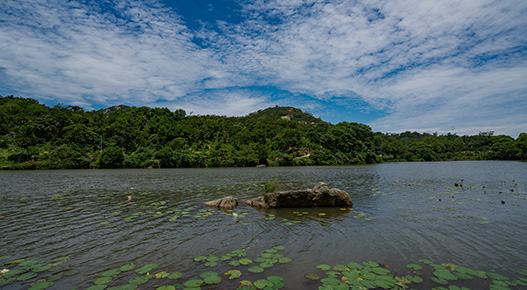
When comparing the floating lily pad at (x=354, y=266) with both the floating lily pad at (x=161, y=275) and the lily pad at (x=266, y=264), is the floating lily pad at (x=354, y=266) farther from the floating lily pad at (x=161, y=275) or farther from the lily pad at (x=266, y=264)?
the floating lily pad at (x=161, y=275)

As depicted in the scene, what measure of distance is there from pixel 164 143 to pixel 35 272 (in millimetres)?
78960

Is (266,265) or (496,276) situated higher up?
(496,276)

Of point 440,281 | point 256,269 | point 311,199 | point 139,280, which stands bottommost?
point 139,280

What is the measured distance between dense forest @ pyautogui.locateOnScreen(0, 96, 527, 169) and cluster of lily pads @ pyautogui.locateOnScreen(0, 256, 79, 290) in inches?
2413

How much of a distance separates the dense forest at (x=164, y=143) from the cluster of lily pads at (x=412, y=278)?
61.9m

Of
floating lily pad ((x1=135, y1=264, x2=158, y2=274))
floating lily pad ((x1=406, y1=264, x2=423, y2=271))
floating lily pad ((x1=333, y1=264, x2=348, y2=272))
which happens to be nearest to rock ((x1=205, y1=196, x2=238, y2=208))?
floating lily pad ((x1=135, y1=264, x2=158, y2=274))

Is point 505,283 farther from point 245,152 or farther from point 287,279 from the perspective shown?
point 245,152

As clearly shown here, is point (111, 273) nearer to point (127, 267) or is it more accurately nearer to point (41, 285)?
point (127, 267)

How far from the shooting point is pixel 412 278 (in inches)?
189

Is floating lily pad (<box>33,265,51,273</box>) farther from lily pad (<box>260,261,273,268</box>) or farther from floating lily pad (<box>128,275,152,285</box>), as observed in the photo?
lily pad (<box>260,261,273,268</box>)

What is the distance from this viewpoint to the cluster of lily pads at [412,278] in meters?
4.51

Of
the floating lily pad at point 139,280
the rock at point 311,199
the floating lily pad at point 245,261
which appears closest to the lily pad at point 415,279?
the floating lily pad at point 245,261

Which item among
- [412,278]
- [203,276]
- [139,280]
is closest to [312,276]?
[412,278]

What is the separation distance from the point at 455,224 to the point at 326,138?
262 feet
